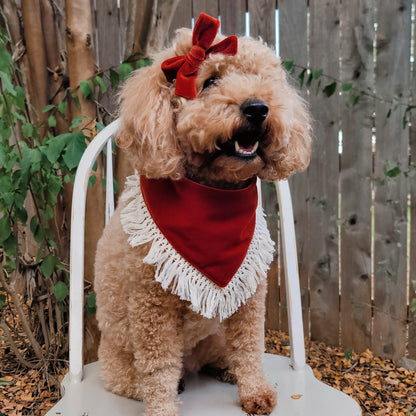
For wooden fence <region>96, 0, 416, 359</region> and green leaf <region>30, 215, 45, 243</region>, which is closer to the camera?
green leaf <region>30, 215, 45, 243</region>

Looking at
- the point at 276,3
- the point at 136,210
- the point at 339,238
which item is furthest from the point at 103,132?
the point at 339,238

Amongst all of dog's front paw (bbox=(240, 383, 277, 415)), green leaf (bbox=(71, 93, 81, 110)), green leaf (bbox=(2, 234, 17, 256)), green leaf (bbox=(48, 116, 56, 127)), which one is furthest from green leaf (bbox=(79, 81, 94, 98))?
dog's front paw (bbox=(240, 383, 277, 415))

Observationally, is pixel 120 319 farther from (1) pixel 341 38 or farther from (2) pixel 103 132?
(1) pixel 341 38

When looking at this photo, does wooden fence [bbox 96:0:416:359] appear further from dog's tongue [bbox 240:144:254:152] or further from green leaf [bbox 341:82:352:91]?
dog's tongue [bbox 240:144:254:152]

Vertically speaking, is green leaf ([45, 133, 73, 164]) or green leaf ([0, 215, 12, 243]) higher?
green leaf ([45, 133, 73, 164])

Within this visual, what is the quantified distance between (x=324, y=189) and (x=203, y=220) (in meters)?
1.13

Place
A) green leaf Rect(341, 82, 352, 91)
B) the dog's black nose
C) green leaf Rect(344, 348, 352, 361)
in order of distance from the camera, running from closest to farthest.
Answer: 1. the dog's black nose
2. green leaf Rect(341, 82, 352, 91)
3. green leaf Rect(344, 348, 352, 361)

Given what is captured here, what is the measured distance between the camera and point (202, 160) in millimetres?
847

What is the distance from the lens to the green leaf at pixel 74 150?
1.16 m

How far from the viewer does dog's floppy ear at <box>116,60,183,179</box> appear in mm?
814

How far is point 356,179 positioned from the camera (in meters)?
1.83

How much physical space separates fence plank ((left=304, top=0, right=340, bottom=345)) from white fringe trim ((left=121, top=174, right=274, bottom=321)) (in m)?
0.97

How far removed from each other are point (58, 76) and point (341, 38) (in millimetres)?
1193

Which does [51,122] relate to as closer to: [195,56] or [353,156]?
[195,56]
